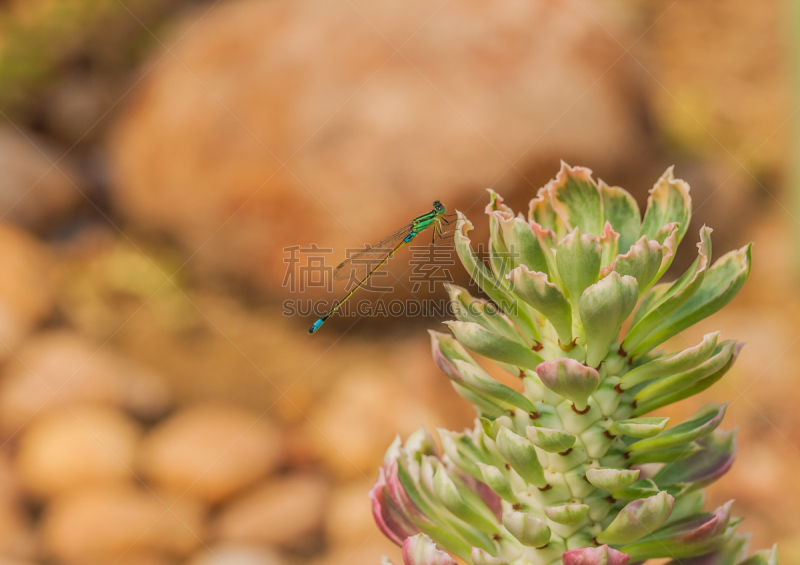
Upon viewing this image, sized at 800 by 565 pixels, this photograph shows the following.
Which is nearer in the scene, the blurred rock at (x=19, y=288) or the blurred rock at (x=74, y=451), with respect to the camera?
the blurred rock at (x=74, y=451)

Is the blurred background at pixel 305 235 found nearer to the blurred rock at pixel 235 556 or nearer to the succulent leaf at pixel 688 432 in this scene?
the blurred rock at pixel 235 556

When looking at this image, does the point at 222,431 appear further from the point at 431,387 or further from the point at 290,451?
the point at 431,387

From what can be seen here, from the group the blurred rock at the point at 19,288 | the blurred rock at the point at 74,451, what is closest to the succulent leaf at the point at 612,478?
the blurred rock at the point at 74,451

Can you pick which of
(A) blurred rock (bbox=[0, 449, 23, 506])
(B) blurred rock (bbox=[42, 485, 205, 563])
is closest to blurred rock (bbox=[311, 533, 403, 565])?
(B) blurred rock (bbox=[42, 485, 205, 563])

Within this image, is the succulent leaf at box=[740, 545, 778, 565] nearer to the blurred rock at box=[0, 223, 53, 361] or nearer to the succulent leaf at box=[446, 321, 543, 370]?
the succulent leaf at box=[446, 321, 543, 370]

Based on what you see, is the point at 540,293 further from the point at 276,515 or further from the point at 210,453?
the point at 210,453
